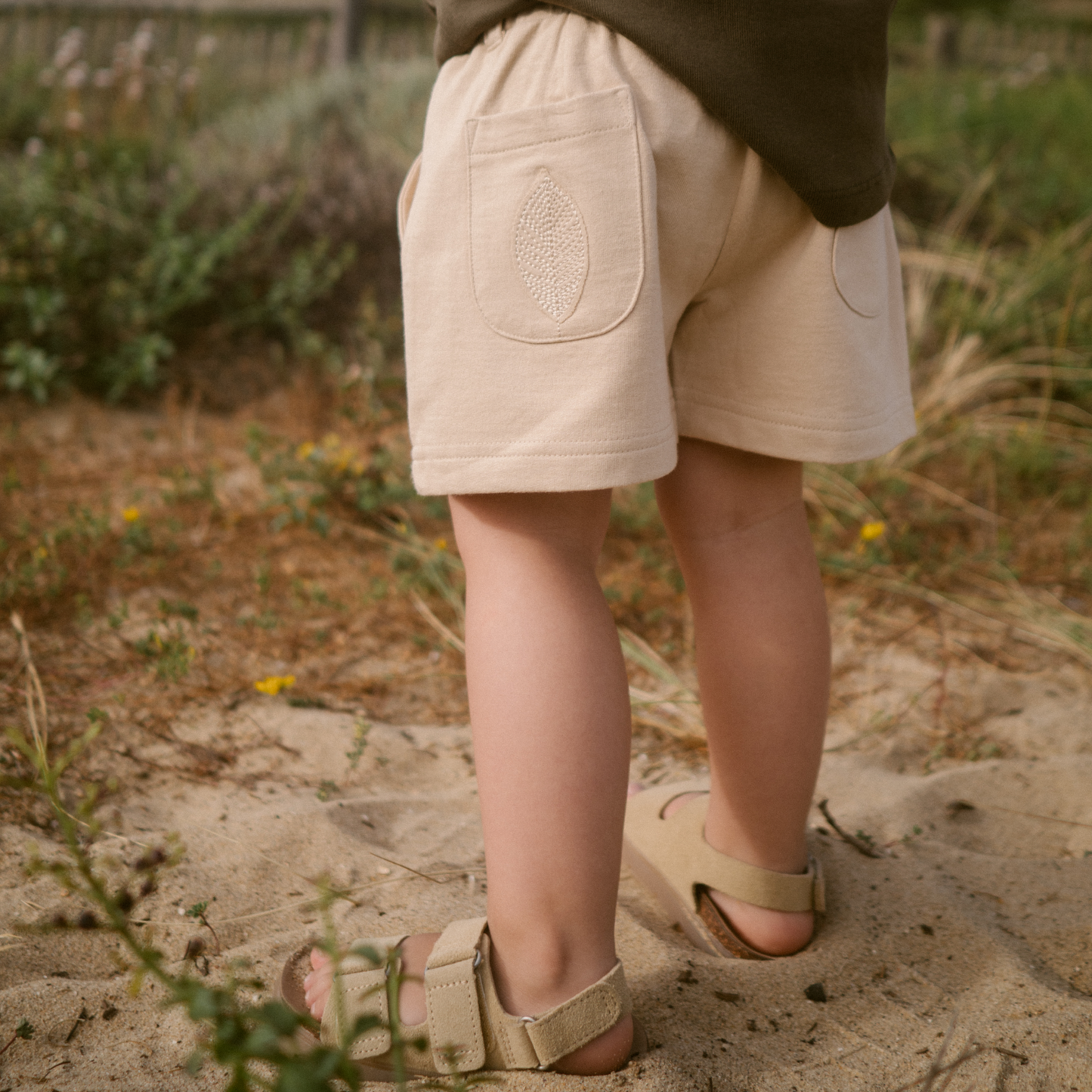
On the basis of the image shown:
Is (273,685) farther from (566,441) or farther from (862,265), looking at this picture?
(862,265)

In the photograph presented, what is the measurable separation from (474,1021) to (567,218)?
0.80 meters

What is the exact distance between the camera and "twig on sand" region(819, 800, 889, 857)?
4.70 ft

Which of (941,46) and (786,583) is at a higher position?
(941,46)

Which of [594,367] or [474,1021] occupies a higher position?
[594,367]

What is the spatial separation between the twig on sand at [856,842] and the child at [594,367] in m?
0.34

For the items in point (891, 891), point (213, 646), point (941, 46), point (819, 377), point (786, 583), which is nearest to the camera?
point (819, 377)

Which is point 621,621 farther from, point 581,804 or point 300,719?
point 581,804

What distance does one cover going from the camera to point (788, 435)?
1088 mm

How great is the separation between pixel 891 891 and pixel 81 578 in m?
1.72

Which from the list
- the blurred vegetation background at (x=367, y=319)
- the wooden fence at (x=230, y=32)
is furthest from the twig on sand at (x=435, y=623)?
the wooden fence at (x=230, y=32)

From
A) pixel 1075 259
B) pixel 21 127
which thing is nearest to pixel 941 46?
pixel 1075 259

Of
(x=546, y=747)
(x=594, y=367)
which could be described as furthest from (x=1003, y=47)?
(x=546, y=747)

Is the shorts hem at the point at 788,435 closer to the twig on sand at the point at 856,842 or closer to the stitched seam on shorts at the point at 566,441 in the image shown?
the stitched seam on shorts at the point at 566,441

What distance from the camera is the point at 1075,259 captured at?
348cm
